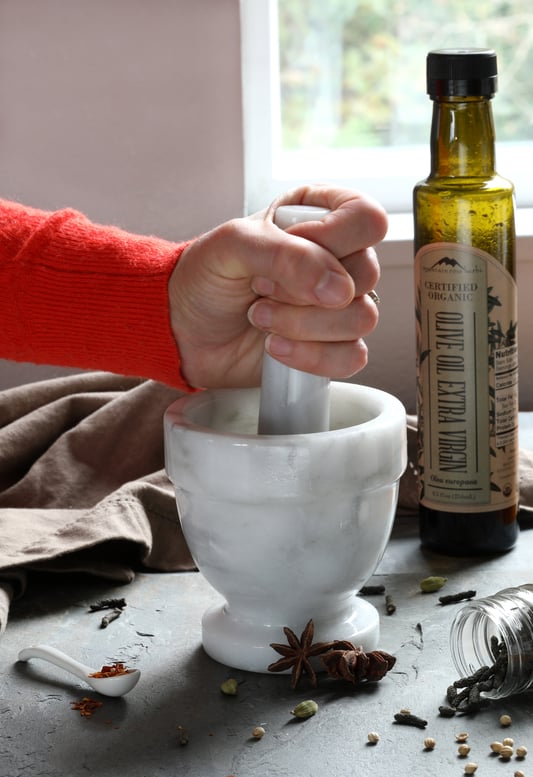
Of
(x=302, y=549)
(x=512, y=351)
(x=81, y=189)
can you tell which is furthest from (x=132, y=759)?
(x=81, y=189)

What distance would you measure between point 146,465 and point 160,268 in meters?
0.30

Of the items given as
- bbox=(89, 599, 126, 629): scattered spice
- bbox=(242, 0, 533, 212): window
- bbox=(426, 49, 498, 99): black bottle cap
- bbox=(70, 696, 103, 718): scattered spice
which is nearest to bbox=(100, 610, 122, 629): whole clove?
bbox=(89, 599, 126, 629): scattered spice

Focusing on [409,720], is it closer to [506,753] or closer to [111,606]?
[506,753]

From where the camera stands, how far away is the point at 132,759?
2.17ft

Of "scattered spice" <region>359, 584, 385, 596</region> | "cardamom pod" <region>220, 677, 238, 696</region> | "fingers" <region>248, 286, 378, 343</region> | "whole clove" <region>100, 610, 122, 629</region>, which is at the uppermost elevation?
"fingers" <region>248, 286, 378, 343</region>

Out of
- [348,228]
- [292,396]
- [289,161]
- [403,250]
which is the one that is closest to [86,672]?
[292,396]

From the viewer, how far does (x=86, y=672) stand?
748 millimetres

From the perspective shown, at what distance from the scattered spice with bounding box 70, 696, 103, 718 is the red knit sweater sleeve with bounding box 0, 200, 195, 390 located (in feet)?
1.02

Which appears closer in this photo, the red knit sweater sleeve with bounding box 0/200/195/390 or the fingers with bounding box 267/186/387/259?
the fingers with bounding box 267/186/387/259

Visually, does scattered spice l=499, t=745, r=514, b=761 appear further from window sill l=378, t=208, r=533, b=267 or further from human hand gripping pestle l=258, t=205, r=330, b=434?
window sill l=378, t=208, r=533, b=267

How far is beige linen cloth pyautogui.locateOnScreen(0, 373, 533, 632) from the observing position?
3.05ft

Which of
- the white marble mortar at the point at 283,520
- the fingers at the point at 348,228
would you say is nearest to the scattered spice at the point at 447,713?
the white marble mortar at the point at 283,520

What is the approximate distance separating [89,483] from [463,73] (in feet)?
1.78

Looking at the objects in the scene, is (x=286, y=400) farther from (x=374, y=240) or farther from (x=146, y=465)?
(x=146, y=465)
